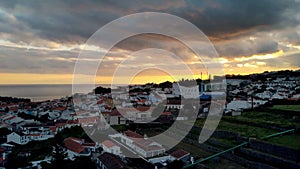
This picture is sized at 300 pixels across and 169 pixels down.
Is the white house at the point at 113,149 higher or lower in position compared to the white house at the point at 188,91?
lower

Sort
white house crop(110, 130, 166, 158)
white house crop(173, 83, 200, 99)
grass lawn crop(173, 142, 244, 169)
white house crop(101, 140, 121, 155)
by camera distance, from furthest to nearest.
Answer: white house crop(173, 83, 200, 99) < white house crop(101, 140, 121, 155) < white house crop(110, 130, 166, 158) < grass lawn crop(173, 142, 244, 169)

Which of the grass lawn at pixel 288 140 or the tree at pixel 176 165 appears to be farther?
the tree at pixel 176 165

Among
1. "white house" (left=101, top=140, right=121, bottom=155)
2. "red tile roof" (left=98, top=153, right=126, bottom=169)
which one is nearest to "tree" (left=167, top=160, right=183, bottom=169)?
"red tile roof" (left=98, top=153, right=126, bottom=169)

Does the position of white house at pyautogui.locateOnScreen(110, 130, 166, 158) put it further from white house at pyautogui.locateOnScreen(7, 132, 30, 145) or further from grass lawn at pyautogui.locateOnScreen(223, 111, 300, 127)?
white house at pyautogui.locateOnScreen(7, 132, 30, 145)

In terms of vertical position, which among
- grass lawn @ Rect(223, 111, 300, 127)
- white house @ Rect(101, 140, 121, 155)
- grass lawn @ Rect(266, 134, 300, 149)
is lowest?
white house @ Rect(101, 140, 121, 155)

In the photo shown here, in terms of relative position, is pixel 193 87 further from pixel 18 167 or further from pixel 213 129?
pixel 18 167

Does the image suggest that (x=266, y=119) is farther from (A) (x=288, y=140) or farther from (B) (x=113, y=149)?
(B) (x=113, y=149)

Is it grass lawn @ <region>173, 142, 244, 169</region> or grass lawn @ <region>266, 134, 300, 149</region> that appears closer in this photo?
grass lawn @ <region>266, 134, 300, 149</region>

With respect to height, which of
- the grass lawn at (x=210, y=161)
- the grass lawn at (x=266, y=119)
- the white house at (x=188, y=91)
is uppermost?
the white house at (x=188, y=91)

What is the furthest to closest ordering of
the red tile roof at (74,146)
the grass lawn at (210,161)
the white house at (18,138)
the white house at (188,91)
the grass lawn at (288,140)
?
the white house at (188,91) < the white house at (18,138) < the red tile roof at (74,146) < the grass lawn at (210,161) < the grass lawn at (288,140)

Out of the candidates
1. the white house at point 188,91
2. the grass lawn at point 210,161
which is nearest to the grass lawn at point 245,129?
the grass lawn at point 210,161

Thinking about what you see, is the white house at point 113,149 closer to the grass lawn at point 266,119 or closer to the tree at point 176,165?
the tree at point 176,165

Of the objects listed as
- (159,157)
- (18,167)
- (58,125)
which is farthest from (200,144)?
(58,125)

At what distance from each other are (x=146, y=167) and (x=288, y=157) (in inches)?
160
